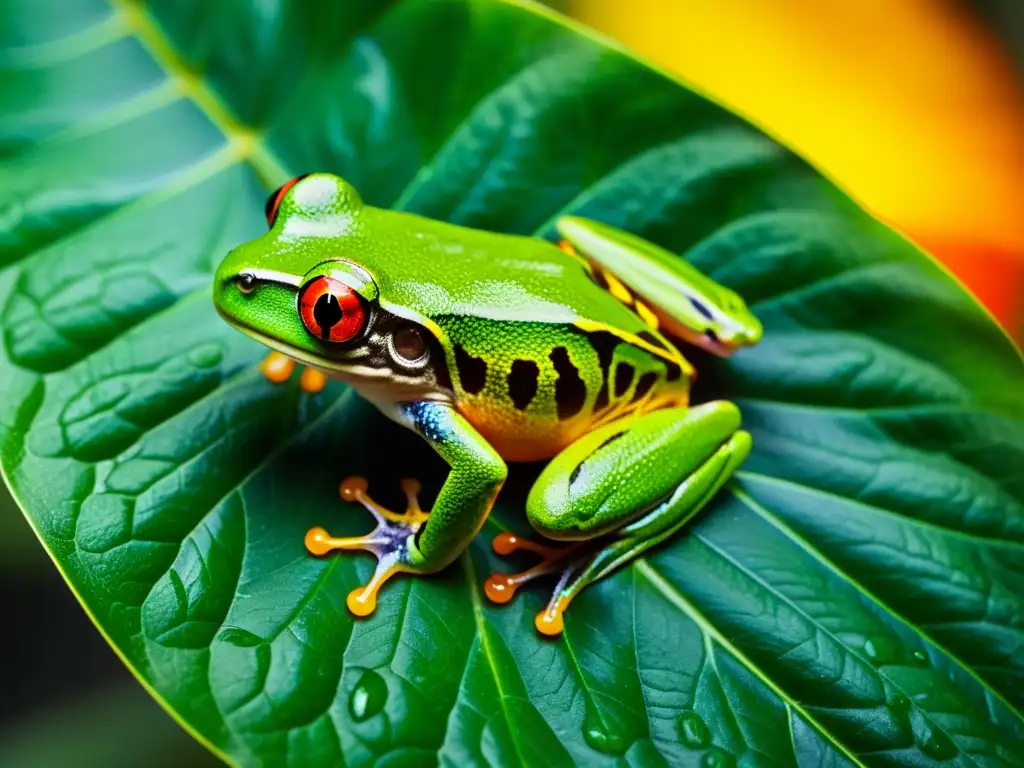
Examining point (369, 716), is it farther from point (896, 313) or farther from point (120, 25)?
point (120, 25)

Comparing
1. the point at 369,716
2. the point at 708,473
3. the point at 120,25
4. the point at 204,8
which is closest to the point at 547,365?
the point at 708,473

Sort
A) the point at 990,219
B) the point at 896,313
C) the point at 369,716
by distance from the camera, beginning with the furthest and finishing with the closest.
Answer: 1. the point at 990,219
2. the point at 896,313
3. the point at 369,716

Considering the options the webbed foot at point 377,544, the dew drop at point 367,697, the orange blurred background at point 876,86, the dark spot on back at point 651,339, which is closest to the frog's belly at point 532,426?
the dark spot on back at point 651,339

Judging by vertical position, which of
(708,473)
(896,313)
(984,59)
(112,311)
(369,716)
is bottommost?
(369,716)

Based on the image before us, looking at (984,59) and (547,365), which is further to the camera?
(984,59)

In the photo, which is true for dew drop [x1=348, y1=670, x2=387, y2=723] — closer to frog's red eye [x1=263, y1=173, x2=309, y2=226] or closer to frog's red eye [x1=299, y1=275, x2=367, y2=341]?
frog's red eye [x1=299, y1=275, x2=367, y2=341]

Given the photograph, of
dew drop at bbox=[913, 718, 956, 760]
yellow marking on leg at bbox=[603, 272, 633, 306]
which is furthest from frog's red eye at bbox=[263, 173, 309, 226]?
dew drop at bbox=[913, 718, 956, 760]
